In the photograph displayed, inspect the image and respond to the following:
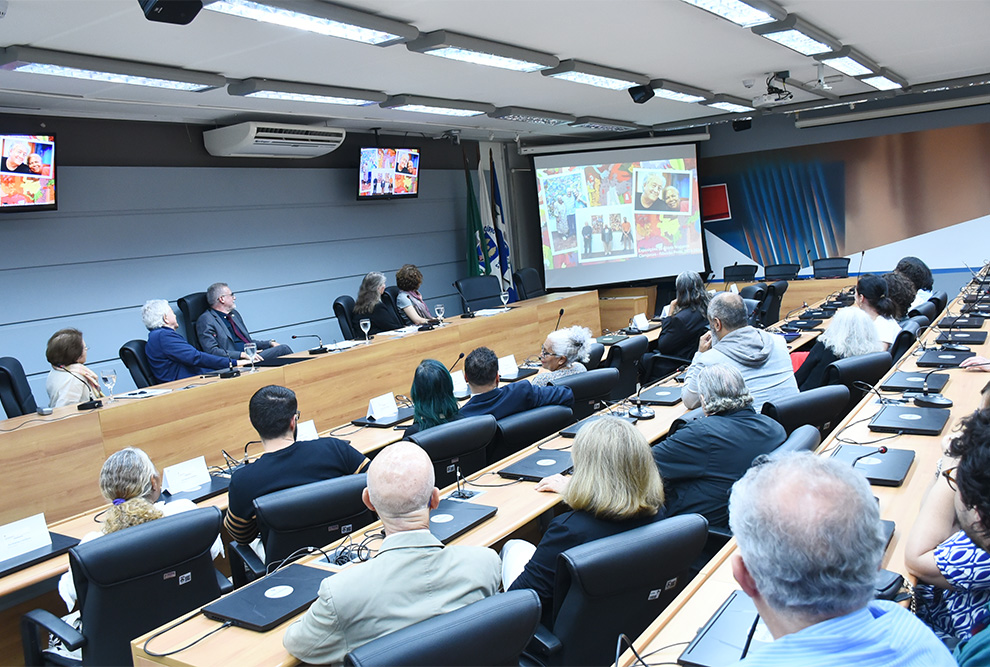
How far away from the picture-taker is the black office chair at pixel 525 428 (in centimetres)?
350

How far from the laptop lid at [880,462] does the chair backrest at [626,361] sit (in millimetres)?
Result: 2655

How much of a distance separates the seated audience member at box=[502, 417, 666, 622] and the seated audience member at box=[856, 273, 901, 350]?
3527 mm

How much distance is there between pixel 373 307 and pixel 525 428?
12.9ft

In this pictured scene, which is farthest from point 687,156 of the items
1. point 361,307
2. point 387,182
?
point 361,307

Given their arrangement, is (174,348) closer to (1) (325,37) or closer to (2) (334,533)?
(1) (325,37)

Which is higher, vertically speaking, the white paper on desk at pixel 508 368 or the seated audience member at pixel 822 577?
the seated audience member at pixel 822 577

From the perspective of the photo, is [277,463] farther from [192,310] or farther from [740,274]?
[740,274]

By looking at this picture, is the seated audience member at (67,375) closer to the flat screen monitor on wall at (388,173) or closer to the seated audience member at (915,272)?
the flat screen monitor on wall at (388,173)

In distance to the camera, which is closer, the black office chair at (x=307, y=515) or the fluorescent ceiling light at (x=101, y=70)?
the black office chair at (x=307, y=515)

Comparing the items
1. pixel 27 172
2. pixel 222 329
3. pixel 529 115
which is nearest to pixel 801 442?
pixel 222 329

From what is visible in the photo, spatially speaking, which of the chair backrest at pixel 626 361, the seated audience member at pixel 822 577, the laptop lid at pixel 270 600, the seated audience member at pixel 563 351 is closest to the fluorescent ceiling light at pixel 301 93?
the seated audience member at pixel 563 351

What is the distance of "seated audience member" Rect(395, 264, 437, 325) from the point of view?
7449 millimetres

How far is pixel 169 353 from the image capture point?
5.41 metres

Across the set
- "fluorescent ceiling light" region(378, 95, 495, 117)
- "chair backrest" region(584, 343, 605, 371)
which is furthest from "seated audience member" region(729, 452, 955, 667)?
"fluorescent ceiling light" region(378, 95, 495, 117)
